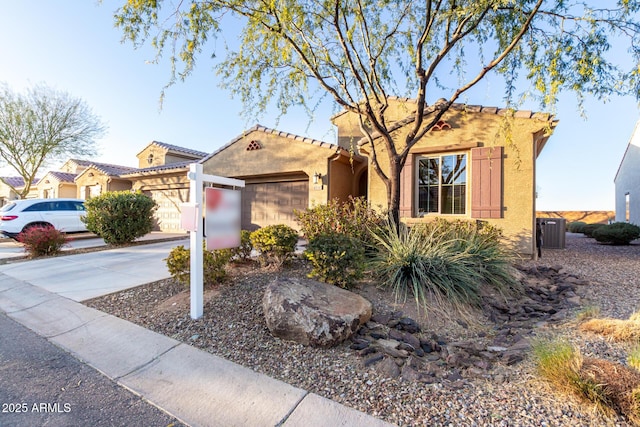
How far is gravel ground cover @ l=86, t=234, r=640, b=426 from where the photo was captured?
6.56 feet

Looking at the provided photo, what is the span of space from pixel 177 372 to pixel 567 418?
2.97 metres

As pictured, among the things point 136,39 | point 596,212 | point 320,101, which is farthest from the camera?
point 596,212

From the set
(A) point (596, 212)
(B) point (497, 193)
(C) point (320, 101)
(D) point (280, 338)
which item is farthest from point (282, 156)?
(A) point (596, 212)

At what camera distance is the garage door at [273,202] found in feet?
34.6

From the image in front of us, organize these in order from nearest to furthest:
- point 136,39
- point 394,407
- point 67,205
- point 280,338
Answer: point 394,407, point 280,338, point 136,39, point 67,205

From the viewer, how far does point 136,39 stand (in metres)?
5.16

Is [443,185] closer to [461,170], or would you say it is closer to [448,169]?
[448,169]

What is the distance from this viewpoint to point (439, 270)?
4438 millimetres

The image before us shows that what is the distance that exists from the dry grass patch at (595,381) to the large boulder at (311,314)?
1654 millimetres

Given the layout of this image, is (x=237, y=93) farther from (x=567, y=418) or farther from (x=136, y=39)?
(x=567, y=418)

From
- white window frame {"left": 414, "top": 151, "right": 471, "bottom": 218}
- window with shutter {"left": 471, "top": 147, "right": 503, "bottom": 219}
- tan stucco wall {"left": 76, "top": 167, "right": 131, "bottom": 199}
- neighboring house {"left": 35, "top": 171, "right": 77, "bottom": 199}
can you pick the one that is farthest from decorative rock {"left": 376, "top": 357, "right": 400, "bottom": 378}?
neighboring house {"left": 35, "top": 171, "right": 77, "bottom": 199}

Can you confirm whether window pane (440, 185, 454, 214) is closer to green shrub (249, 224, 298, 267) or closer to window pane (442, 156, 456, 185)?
window pane (442, 156, 456, 185)

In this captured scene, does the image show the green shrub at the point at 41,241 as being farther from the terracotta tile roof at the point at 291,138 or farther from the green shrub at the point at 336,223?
the green shrub at the point at 336,223

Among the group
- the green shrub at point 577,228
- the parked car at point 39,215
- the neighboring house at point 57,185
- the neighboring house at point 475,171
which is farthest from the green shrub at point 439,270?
the neighboring house at point 57,185
